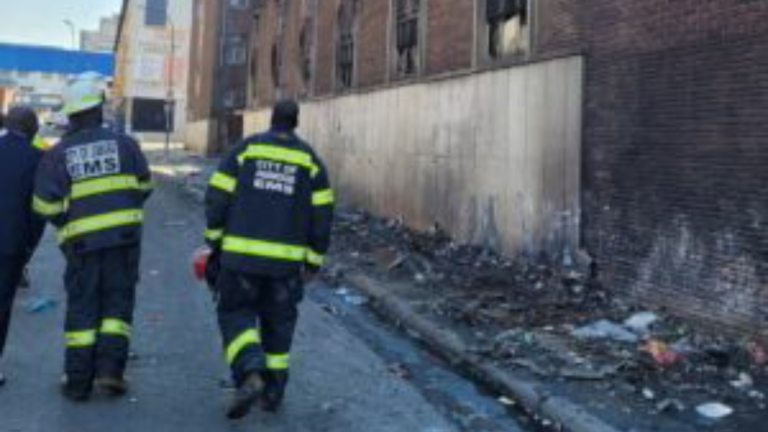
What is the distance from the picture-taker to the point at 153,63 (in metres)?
72.1

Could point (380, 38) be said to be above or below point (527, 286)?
above

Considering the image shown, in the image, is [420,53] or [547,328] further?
[420,53]

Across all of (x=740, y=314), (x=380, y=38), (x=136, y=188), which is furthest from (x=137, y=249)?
(x=380, y=38)

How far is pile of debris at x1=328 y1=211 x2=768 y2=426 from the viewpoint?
714 centimetres

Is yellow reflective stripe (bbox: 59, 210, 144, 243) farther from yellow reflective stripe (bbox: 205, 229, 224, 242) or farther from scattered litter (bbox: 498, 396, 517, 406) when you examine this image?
scattered litter (bbox: 498, 396, 517, 406)

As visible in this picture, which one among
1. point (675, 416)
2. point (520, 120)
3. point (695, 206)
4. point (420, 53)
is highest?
point (420, 53)

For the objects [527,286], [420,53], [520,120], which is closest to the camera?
[527,286]

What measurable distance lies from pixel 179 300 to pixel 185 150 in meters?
44.2

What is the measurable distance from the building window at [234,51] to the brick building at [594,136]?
30310mm

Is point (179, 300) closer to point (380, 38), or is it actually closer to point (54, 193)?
point (54, 193)

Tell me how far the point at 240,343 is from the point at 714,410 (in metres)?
3.04

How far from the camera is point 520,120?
40.7 ft

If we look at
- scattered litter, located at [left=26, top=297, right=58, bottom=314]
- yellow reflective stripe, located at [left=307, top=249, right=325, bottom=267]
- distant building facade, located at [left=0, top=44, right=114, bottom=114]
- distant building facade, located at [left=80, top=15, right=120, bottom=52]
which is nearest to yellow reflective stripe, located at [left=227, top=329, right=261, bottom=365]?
yellow reflective stripe, located at [left=307, top=249, right=325, bottom=267]

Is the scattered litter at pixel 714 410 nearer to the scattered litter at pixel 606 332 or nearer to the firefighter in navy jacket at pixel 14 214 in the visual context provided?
the scattered litter at pixel 606 332
